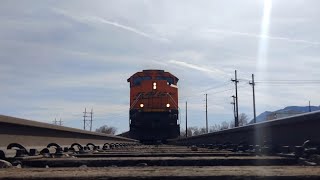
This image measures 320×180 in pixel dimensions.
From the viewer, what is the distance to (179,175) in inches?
87.4

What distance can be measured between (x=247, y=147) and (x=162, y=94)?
14429 mm

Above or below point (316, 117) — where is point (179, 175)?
below

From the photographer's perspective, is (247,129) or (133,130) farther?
(133,130)

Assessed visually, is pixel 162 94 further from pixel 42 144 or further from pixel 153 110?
pixel 42 144

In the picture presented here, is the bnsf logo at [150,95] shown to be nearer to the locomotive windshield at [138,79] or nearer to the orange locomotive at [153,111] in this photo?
the orange locomotive at [153,111]

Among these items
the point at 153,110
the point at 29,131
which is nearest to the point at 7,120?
the point at 29,131

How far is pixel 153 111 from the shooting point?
68.5 ft

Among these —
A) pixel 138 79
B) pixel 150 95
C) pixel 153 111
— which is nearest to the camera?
pixel 150 95

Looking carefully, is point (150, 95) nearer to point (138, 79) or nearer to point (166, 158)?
point (138, 79)

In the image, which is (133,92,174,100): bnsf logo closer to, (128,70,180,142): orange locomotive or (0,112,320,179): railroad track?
(128,70,180,142): orange locomotive

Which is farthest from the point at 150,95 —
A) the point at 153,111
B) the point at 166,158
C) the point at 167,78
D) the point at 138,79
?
the point at 166,158

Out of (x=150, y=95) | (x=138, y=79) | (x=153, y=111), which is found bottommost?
(x=153, y=111)

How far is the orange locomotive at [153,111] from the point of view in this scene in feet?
68.4

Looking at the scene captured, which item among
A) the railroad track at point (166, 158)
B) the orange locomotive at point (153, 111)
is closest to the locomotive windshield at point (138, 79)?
the orange locomotive at point (153, 111)
